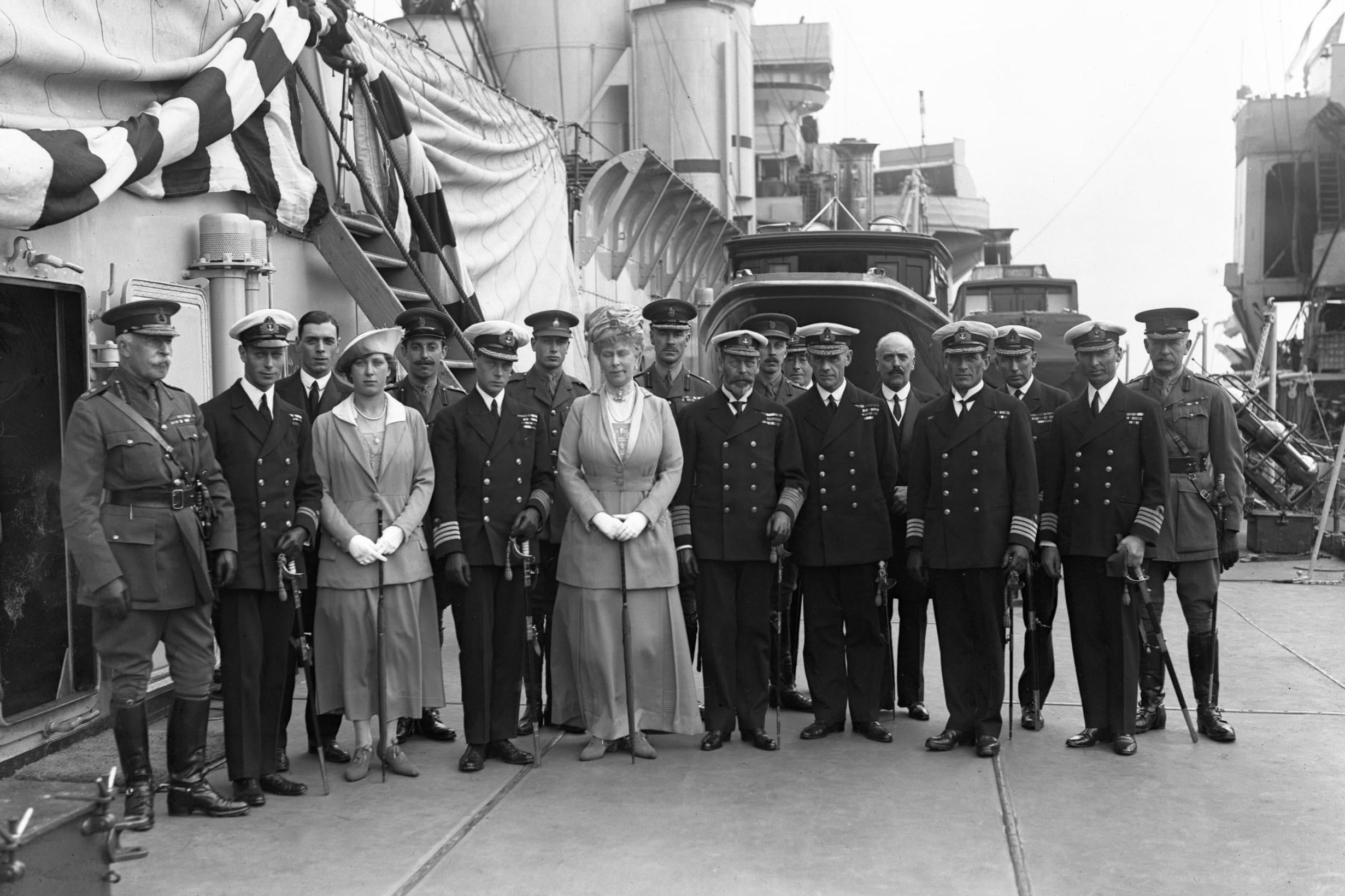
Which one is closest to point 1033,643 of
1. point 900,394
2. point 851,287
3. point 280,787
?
point 900,394

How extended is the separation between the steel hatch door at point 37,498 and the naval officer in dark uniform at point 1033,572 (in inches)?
165

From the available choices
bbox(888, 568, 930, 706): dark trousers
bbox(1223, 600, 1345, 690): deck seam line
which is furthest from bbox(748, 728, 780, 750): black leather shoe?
bbox(1223, 600, 1345, 690): deck seam line

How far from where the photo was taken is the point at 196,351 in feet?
21.1

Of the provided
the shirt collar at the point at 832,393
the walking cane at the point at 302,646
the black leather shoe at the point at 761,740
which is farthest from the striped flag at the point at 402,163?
the black leather shoe at the point at 761,740

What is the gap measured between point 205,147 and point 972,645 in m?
4.26

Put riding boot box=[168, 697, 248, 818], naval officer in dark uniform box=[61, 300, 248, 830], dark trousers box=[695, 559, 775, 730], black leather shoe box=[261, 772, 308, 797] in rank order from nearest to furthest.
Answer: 1. naval officer in dark uniform box=[61, 300, 248, 830]
2. riding boot box=[168, 697, 248, 818]
3. black leather shoe box=[261, 772, 308, 797]
4. dark trousers box=[695, 559, 775, 730]

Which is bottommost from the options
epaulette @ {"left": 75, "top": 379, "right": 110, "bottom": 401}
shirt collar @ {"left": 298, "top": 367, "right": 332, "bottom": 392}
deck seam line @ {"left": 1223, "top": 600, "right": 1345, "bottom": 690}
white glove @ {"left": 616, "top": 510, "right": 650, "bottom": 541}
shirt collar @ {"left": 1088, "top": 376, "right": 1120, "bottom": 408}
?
deck seam line @ {"left": 1223, "top": 600, "right": 1345, "bottom": 690}

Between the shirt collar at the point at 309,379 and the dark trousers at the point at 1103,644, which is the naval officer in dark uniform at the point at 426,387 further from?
the dark trousers at the point at 1103,644

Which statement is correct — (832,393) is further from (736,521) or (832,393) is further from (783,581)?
(783,581)

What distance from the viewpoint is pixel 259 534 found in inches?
197

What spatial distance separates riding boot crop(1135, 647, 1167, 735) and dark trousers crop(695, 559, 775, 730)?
171cm

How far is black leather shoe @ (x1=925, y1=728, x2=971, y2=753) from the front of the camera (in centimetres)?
571

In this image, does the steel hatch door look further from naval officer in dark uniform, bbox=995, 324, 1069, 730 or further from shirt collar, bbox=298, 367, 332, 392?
naval officer in dark uniform, bbox=995, 324, 1069, 730

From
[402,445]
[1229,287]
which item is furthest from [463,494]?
[1229,287]
